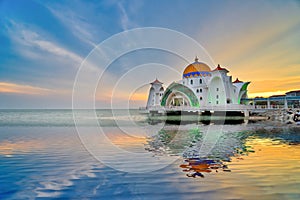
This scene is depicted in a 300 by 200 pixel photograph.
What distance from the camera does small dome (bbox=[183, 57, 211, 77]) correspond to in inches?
1938

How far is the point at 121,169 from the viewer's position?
6.60 metres

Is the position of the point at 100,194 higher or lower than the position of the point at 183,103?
lower

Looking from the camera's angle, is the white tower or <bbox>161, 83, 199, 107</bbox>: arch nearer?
<bbox>161, 83, 199, 107</bbox>: arch

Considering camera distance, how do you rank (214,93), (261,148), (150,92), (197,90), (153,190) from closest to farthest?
(153,190), (261,148), (214,93), (197,90), (150,92)

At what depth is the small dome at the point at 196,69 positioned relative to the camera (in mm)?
49219

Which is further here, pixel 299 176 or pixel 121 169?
pixel 121 169

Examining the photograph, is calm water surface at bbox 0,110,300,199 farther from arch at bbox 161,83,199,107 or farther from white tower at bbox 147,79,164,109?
white tower at bbox 147,79,164,109

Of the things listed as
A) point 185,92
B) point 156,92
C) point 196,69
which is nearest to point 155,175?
point 185,92

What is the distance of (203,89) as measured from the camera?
46500 millimetres

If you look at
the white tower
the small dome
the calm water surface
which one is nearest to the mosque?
the small dome

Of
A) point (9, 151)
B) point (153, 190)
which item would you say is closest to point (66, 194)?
point (153, 190)

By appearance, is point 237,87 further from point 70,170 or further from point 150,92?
point 70,170

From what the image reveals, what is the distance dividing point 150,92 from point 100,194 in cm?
5416

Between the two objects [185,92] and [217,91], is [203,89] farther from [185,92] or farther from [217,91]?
[185,92]
